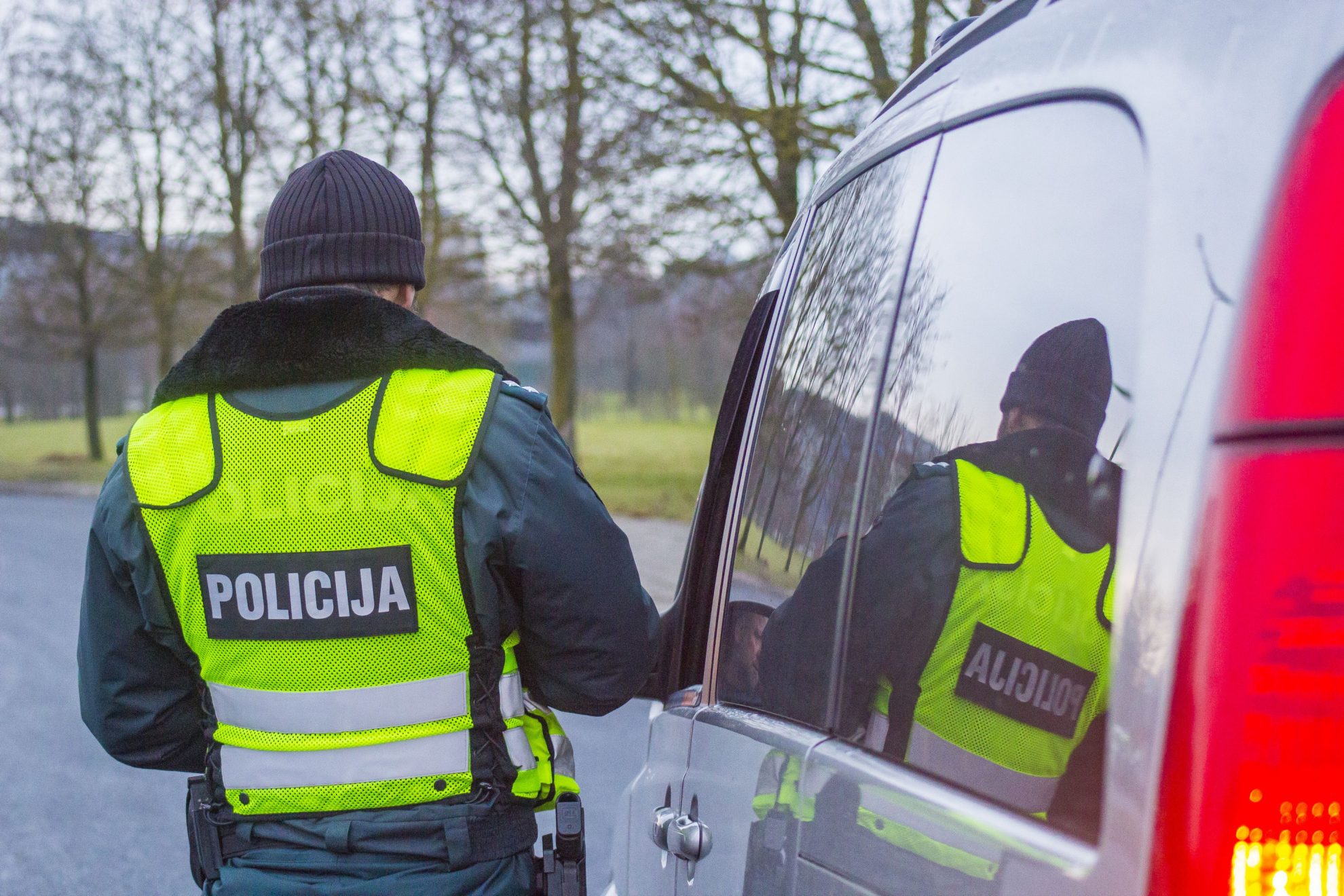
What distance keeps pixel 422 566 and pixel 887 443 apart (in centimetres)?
70

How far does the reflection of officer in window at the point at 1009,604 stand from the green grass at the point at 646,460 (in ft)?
16.1

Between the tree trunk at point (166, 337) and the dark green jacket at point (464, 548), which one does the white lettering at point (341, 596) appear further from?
the tree trunk at point (166, 337)

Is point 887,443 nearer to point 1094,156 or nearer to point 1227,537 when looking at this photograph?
point 1094,156

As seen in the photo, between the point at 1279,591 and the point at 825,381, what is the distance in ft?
3.01

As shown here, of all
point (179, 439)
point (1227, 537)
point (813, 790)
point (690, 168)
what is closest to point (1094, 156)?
point (1227, 537)

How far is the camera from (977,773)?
3.66ft

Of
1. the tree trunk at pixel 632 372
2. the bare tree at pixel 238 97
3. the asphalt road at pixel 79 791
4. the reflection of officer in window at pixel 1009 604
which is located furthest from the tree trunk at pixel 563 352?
the reflection of officer in window at pixel 1009 604

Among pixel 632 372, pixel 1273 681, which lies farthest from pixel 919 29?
pixel 632 372

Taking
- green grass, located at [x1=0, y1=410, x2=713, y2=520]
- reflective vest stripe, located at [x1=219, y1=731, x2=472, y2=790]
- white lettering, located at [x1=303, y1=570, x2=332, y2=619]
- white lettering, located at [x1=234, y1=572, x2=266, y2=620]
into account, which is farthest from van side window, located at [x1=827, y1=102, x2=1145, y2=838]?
green grass, located at [x1=0, y1=410, x2=713, y2=520]

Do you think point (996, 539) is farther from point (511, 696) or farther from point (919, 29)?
point (919, 29)

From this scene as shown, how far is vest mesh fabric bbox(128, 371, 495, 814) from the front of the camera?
173cm

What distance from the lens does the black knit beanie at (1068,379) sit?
102cm

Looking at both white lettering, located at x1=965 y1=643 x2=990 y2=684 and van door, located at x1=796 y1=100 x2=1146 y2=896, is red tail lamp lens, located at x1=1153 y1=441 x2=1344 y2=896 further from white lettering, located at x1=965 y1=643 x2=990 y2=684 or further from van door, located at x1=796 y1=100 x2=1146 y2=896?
white lettering, located at x1=965 y1=643 x2=990 y2=684

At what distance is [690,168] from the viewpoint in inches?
473
